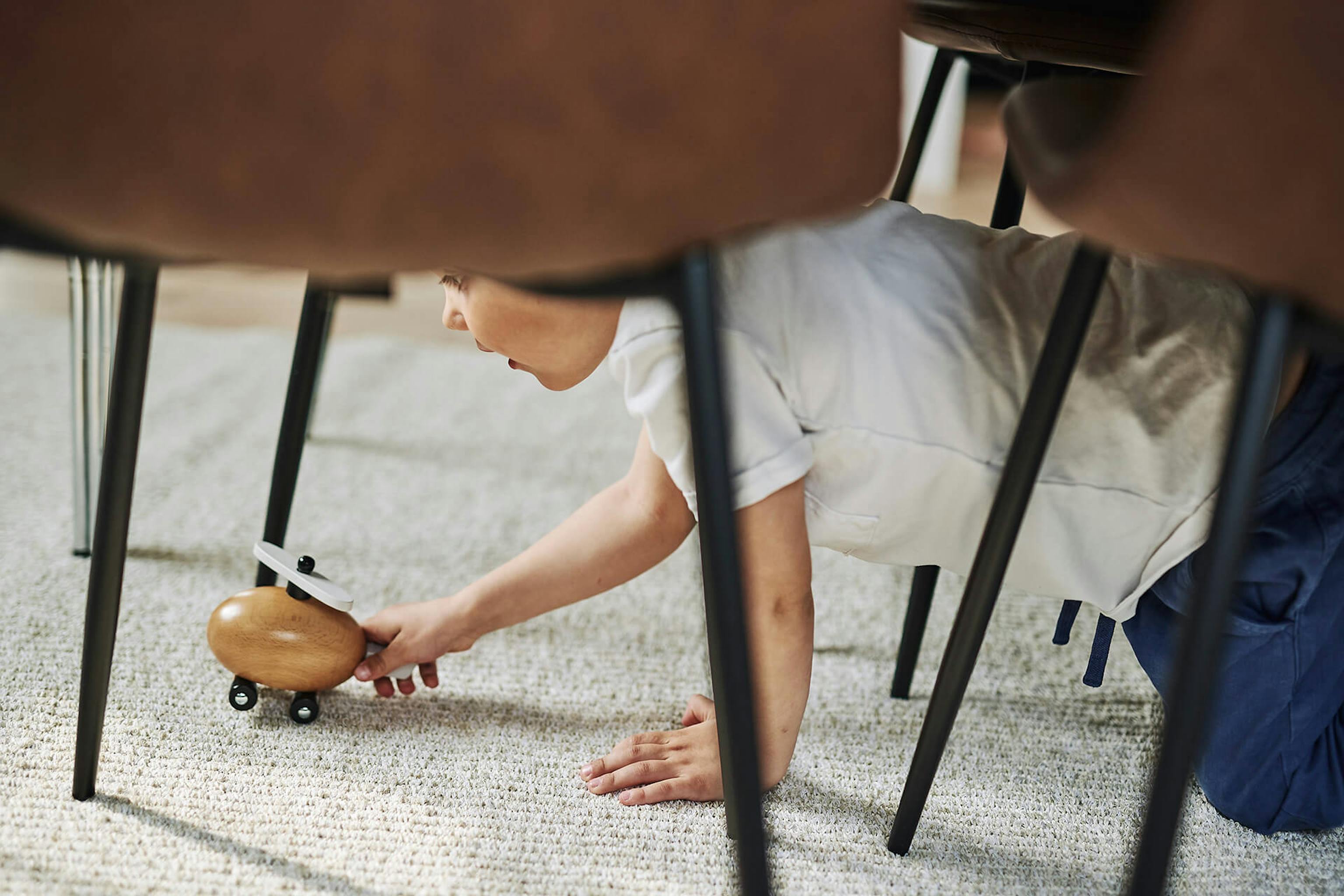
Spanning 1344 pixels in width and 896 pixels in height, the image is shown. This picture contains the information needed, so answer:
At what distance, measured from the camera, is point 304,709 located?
0.81 meters

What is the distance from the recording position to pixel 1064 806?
77 cm

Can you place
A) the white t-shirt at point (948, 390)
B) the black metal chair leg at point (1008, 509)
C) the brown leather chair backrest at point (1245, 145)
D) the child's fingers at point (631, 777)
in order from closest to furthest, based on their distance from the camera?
the brown leather chair backrest at point (1245, 145) < the black metal chair leg at point (1008, 509) < the white t-shirt at point (948, 390) < the child's fingers at point (631, 777)

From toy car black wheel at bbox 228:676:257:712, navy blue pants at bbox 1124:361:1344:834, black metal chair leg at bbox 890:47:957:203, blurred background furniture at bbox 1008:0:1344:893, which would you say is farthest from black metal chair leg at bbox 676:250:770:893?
black metal chair leg at bbox 890:47:957:203

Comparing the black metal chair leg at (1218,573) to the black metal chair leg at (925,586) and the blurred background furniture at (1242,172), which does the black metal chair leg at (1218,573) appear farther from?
the black metal chair leg at (925,586)

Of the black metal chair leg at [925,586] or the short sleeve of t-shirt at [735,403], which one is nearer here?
the short sleeve of t-shirt at [735,403]

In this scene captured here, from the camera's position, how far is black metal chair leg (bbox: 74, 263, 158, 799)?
0.58 meters

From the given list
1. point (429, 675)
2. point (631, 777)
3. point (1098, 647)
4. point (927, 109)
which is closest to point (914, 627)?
point (1098, 647)

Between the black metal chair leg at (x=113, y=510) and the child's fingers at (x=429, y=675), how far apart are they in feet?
0.75

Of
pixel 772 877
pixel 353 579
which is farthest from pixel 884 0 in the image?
pixel 353 579

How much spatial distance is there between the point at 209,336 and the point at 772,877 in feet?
4.50

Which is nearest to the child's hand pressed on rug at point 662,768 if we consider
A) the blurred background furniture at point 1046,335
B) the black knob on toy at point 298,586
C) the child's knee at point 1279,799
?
the blurred background furniture at point 1046,335

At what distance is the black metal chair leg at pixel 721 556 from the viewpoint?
0.49 metres

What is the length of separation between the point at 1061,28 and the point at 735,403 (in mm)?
386

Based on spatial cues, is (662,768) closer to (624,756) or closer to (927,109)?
(624,756)
